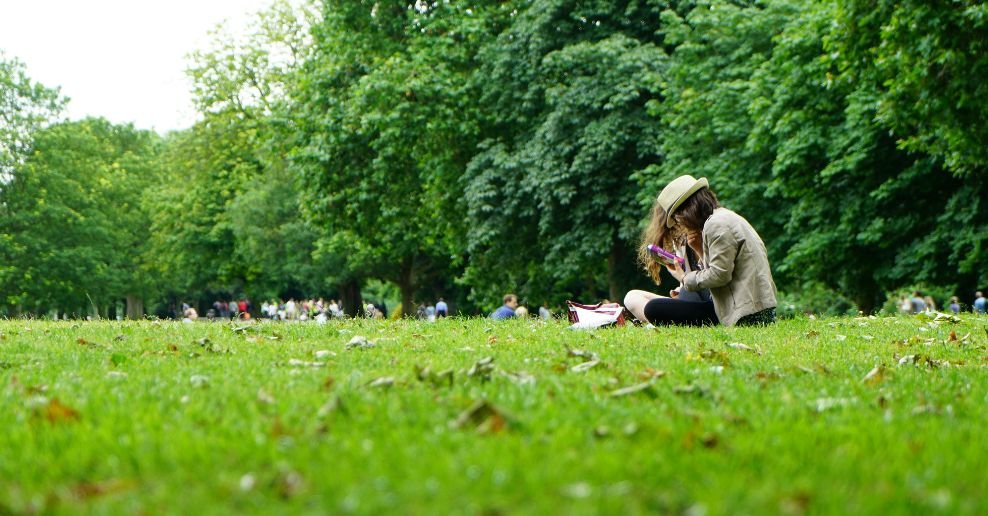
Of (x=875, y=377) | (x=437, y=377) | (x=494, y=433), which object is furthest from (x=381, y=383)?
(x=875, y=377)

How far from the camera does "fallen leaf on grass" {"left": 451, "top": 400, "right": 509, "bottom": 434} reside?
13.6 feet

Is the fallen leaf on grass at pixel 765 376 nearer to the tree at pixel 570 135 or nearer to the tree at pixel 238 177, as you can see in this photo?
the tree at pixel 570 135

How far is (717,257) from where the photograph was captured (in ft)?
35.2

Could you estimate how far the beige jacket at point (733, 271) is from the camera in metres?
10.8

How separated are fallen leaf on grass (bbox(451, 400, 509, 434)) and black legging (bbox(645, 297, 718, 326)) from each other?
743 centimetres

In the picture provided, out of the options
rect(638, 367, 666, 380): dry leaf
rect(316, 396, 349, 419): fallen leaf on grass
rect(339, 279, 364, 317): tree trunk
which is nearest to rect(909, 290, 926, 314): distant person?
rect(339, 279, 364, 317): tree trunk

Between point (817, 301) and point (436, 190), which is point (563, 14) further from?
point (817, 301)

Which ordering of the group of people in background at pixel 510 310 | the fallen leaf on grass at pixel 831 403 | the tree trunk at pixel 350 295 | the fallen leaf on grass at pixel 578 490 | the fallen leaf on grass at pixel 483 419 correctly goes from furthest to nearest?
the tree trunk at pixel 350 295
the group of people in background at pixel 510 310
the fallen leaf on grass at pixel 831 403
the fallen leaf on grass at pixel 483 419
the fallen leaf on grass at pixel 578 490

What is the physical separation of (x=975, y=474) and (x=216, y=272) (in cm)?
5901

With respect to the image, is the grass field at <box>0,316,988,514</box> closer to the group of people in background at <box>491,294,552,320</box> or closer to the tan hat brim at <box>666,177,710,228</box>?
the tan hat brim at <box>666,177,710,228</box>

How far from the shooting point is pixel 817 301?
49.6m

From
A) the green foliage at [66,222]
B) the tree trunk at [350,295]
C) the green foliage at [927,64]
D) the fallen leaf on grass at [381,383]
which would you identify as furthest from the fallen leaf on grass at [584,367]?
the tree trunk at [350,295]

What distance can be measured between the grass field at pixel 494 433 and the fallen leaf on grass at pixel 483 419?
0.01m

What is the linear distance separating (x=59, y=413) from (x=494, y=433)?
1917 millimetres
